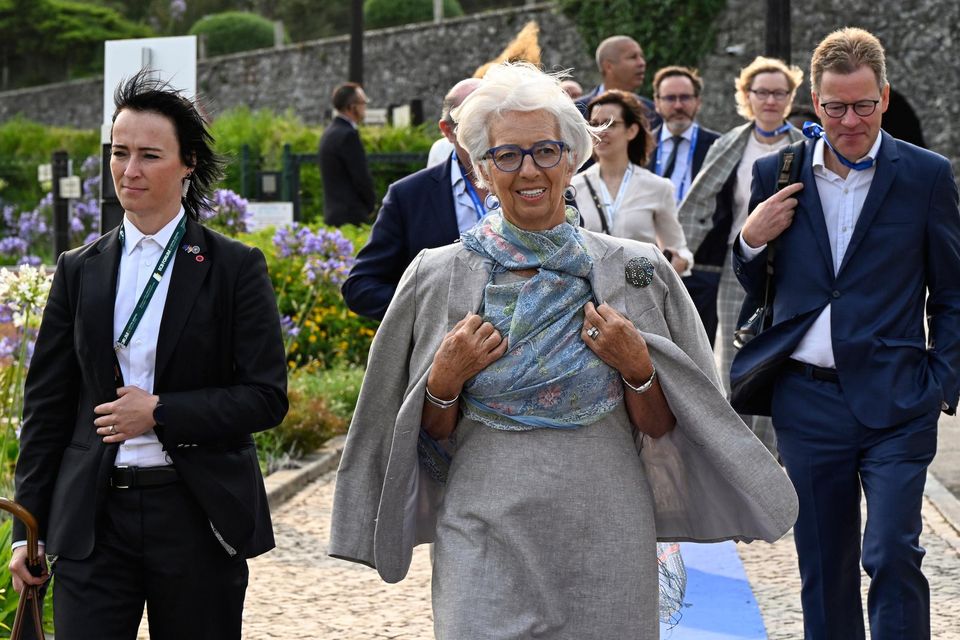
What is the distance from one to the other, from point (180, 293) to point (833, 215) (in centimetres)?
215

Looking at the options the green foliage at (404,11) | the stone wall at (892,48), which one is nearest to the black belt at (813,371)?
the stone wall at (892,48)

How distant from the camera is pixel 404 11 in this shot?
41438mm

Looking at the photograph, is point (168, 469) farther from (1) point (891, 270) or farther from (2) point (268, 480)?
(2) point (268, 480)

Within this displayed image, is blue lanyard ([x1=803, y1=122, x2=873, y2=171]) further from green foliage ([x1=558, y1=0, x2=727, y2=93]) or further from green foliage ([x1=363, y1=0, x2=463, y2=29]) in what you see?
green foliage ([x1=363, y1=0, x2=463, y2=29])

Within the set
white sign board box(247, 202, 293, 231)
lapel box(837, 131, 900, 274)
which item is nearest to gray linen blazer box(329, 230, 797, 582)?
lapel box(837, 131, 900, 274)

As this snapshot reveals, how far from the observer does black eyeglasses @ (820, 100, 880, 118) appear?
4.60 m

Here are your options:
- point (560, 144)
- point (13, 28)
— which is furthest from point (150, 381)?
point (13, 28)

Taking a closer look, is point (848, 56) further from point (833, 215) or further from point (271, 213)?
point (271, 213)

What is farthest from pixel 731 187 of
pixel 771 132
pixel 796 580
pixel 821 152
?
pixel 821 152

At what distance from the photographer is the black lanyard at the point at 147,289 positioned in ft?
11.6

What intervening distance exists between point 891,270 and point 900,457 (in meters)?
→ 0.56

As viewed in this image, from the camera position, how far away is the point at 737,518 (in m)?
3.52

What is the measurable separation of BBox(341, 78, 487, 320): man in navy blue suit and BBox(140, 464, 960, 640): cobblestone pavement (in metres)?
1.35

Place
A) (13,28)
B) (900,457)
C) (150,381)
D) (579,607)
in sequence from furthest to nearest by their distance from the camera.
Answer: (13,28)
(900,457)
(150,381)
(579,607)
